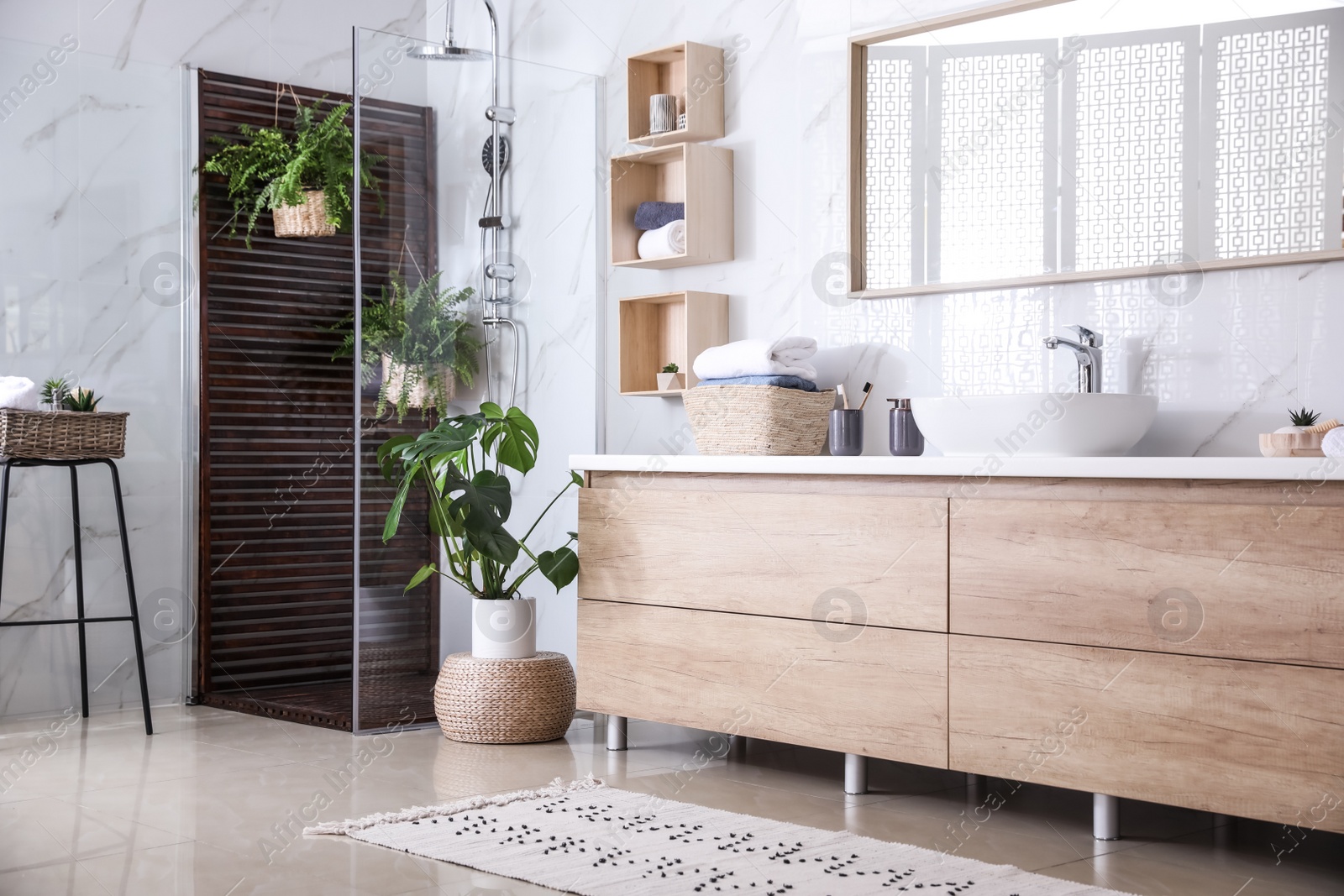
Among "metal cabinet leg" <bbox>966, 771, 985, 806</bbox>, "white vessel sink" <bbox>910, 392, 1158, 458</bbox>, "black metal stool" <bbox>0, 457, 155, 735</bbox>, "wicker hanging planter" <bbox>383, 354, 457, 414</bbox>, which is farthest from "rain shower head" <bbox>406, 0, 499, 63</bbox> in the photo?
"metal cabinet leg" <bbox>966, 771, 985, 806</bbox>

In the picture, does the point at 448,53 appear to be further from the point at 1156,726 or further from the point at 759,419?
the point at 1156,726

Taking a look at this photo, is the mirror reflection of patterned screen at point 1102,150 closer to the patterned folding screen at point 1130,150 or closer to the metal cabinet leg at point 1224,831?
the patterned folding screen at point 1130,150

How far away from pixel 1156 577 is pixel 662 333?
1.78 metres

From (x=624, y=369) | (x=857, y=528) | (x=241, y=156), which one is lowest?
(x=857, y=528)

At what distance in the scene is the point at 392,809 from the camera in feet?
8.86

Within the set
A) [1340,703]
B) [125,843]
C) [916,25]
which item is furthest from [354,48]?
[1340,703]

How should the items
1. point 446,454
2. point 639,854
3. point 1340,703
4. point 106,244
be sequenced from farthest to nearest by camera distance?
1. point 106,244
2. point 446,454
3. point 639,854
4. point 1340,703

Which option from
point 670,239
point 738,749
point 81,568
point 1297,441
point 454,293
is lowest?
point 738,749

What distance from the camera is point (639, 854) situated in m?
2.33

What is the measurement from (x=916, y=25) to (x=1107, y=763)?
1756 millimetres

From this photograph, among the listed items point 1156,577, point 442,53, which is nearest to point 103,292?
point 442,53

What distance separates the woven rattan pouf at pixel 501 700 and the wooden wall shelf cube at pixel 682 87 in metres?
1.44

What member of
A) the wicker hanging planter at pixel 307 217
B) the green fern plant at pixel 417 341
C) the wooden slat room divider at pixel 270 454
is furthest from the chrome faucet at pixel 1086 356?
the wicker hanging planter at pixel 307 217

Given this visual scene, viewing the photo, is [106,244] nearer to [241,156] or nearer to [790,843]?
[241,156]
